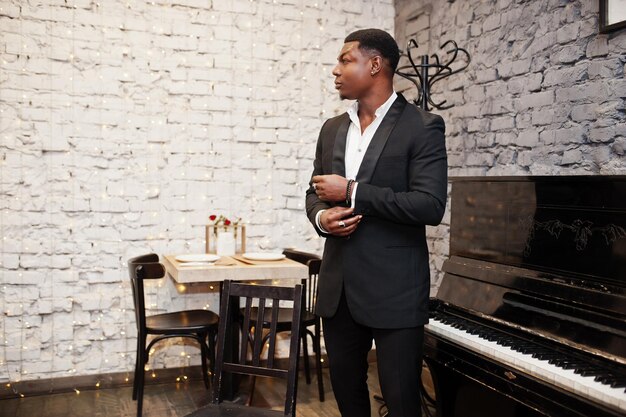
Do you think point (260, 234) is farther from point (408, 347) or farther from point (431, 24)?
point (408, 347)

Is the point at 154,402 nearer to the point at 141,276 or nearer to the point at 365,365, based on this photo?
the point at 141,276

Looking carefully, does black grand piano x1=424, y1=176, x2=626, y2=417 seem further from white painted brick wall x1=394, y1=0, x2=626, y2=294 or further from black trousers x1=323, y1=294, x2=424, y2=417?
white painted brick wall x1=394, y1=0, x2=626, y2=294

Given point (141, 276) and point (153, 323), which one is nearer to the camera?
point (141, 276)

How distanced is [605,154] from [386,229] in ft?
4.00

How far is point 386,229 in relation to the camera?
6.60 ft

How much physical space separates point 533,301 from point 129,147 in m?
2.67

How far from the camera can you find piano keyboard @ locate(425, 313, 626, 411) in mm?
1665

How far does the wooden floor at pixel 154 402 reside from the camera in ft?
11.1

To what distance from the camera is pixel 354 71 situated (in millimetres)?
2059

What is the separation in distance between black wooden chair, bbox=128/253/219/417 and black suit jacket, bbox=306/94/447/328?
141 cm

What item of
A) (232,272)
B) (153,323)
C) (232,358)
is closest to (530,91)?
(232,272)

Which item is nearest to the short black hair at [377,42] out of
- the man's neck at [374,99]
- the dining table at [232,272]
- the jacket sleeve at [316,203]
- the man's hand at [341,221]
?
the man's neck at [374,99]

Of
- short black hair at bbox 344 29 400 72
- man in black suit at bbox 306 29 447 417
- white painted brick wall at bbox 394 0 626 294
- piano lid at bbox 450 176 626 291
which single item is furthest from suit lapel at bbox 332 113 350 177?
white painted brick wall at bbox 394 0 626 294

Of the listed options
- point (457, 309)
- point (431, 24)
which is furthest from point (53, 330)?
point (431, 24)
